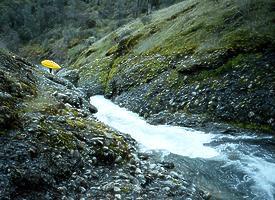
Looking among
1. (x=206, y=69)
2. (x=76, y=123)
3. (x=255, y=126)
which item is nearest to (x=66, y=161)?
(x=76, y=123)

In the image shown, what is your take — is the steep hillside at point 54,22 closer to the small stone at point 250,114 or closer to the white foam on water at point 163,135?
the white foam on water at point 163,135

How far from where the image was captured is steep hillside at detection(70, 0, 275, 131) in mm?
17938

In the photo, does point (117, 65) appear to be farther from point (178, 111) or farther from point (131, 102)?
point (178, 111)

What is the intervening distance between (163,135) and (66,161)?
832 cm

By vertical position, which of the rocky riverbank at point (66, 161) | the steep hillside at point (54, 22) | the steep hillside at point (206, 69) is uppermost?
the steep hillside at point (54, 22)

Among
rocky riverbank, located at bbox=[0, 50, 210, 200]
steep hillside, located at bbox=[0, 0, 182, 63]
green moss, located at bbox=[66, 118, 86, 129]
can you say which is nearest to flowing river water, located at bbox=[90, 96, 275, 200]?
rocky riverbank, located at bbox=[0, 50, 210, 200]

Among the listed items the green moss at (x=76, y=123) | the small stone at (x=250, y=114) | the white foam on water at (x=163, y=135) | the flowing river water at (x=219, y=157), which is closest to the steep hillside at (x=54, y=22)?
the white foam on water at (x=163, y=135)

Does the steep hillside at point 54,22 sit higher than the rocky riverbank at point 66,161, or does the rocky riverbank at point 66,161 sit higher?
the steep hillside at point 54,22

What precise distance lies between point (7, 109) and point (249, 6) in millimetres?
19488

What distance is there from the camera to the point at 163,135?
17.5 m

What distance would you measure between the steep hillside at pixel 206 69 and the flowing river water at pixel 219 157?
1419mm

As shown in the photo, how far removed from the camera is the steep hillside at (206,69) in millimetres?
17938

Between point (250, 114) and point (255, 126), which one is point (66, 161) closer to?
point (255, 126)

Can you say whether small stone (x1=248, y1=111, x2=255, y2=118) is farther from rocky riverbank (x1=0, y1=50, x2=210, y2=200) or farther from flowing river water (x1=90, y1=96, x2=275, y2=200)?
rocky riverbank (x1=0, y1=50, x2=210, y2=200)
